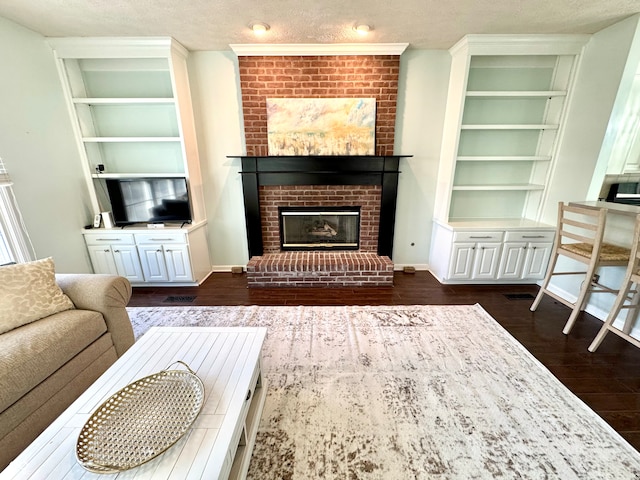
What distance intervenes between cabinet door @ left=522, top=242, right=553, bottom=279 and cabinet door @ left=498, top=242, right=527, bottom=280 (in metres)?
0.05

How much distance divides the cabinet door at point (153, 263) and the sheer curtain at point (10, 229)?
89 centimetres

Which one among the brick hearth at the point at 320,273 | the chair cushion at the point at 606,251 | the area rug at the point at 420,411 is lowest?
the area rug at the point at 420,411

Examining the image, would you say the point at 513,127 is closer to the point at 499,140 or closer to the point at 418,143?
the point at 499,140

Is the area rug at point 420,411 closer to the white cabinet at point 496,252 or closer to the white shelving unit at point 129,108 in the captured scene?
the white cabinet at point 496,252

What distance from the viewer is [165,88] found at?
9.74 ft

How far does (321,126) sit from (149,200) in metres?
2.18

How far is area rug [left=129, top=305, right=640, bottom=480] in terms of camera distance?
1254 mm

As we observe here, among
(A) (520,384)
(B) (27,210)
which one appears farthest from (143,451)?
(B) (27,210)

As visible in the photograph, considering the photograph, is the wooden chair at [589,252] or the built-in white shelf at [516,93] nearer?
the wooden chair at [589,252]

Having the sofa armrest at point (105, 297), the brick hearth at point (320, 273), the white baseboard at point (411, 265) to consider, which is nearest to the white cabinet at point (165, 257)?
the brick hearth at point (320, 273)

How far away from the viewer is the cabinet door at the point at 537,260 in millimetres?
2988

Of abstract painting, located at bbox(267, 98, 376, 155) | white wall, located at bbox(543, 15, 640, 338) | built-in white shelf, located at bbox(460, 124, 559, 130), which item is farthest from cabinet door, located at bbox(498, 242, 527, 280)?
abstract painting, located at bbox(267, 98, 376, 155)

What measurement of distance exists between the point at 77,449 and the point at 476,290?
11.3 feet

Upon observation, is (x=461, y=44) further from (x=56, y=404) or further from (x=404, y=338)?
(x=56, y=404)
